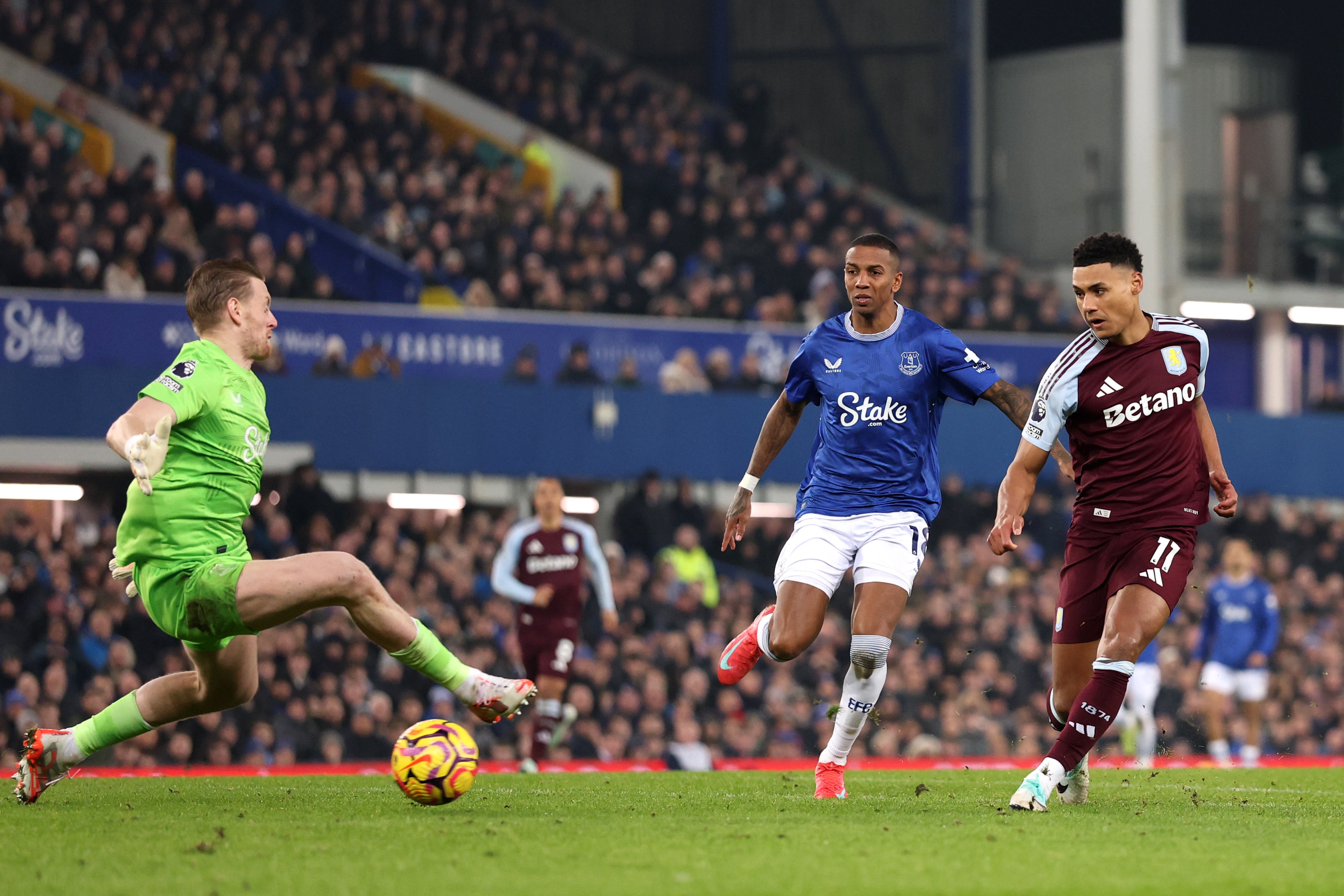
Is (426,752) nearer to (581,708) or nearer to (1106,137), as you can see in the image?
(581,708)

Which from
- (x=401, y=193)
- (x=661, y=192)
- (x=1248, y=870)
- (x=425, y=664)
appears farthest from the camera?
(x=661, y=192)

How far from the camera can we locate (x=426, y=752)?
758 centimetres

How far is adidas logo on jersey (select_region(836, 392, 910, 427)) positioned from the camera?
8.43m

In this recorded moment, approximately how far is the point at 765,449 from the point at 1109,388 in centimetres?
192

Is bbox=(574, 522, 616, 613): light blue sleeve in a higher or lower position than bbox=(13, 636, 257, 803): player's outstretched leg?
higher

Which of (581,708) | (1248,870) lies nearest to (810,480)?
(1248,870)

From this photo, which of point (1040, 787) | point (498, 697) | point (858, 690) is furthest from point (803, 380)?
point (498, 697)

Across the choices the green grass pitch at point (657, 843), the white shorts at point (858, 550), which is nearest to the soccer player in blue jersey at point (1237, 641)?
the green grass pitch at point (657, 843)

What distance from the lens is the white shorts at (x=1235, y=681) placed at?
17312mm

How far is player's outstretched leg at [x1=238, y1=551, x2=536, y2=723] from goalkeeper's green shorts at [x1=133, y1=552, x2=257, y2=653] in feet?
0.18

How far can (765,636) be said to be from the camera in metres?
8.67

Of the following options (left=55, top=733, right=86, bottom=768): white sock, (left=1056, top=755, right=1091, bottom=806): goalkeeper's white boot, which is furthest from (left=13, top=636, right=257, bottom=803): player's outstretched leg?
(left=1056, top=755, right=1091, bottom=806): goalkeeper's white boot

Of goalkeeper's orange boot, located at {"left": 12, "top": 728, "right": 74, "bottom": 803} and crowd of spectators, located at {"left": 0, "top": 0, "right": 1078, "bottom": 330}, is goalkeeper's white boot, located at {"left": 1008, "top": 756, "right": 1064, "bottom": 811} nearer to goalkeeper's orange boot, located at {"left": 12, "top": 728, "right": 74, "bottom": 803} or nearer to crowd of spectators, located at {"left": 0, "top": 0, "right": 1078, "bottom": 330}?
goalkeeper's orange boot, located at {"left": 12, "top": 728, "right": 74, "bottom": 803}

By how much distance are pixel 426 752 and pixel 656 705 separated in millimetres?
10052
